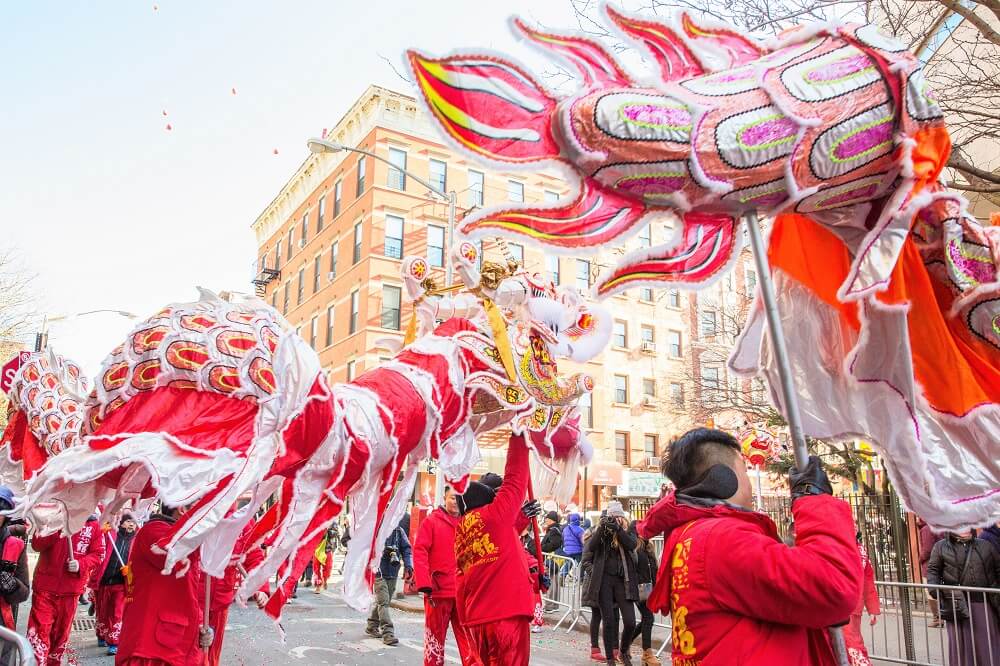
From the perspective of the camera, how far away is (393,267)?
89.9 feet

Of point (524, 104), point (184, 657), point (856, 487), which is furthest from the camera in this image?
point (856, 487)

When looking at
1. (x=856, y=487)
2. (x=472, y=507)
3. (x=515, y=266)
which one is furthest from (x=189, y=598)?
(x=856, y=487)

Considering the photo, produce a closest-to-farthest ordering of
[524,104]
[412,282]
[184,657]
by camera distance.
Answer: [524,104] → [184,657] → [412,282]

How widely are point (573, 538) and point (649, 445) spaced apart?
1930 cm

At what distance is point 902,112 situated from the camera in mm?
2285

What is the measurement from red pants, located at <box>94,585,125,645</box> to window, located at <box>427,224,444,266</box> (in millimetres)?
17852

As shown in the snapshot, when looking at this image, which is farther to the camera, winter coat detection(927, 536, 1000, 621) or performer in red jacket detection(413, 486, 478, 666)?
winter coat detection(927, 536, 1000, 621)

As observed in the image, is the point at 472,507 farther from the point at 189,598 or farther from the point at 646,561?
the point at 646,561

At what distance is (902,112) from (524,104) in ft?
3.58

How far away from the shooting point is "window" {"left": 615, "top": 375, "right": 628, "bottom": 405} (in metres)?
31.3

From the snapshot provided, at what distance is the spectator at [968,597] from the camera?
253 inches

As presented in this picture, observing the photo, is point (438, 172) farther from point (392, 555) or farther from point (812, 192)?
point (812, 192)

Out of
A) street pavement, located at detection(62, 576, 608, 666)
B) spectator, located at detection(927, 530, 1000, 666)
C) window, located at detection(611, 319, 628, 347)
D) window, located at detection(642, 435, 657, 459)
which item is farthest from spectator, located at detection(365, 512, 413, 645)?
window, located at detection(642, 435, 657, 459)

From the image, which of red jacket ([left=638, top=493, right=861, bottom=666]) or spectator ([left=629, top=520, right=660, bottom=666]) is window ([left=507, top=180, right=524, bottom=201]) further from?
red jacket ([left=638, top=493, right=861, bottom=666])
